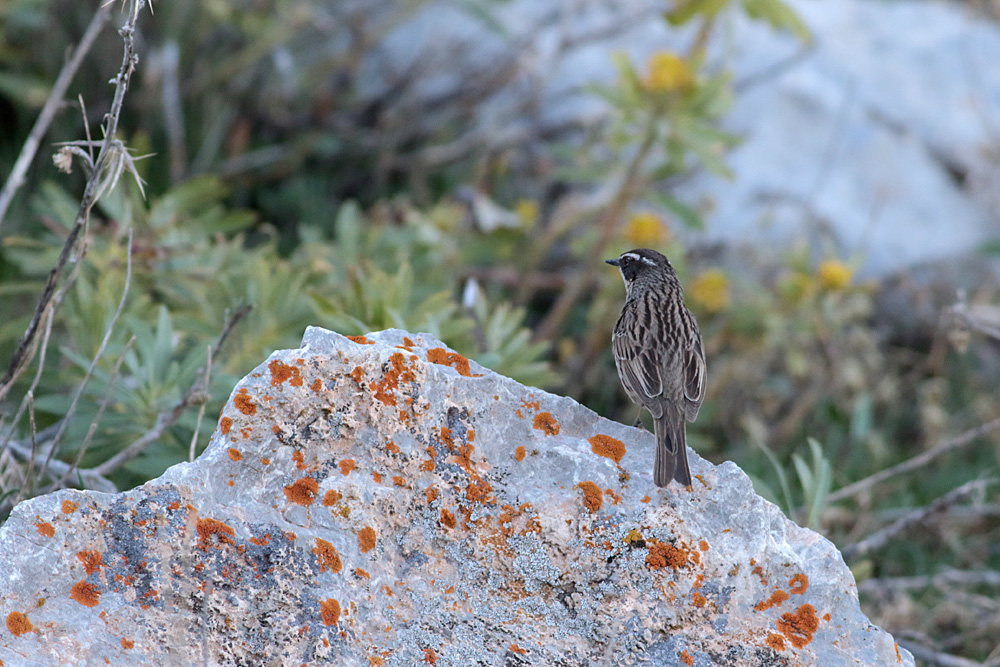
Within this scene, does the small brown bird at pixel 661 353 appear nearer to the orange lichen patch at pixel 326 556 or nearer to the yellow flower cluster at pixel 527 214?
the orange lichen patch at pixel 326 556

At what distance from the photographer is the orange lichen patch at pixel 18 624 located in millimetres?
2350

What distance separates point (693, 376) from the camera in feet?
12.1

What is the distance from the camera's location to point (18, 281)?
5848 millimetres

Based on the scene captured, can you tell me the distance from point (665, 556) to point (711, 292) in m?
3.53

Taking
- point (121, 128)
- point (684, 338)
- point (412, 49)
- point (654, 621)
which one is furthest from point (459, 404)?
point (412, 49)

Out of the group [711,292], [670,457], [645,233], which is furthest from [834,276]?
[670,457]

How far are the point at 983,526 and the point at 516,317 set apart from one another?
3.46 meters

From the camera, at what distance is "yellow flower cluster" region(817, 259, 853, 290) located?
5.93 metres

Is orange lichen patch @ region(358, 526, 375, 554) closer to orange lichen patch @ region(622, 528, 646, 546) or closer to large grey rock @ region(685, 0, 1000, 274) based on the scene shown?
orange lichen patch @ region(622, 528, 646, 546)

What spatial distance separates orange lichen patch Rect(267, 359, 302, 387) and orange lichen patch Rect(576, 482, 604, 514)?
93 cm

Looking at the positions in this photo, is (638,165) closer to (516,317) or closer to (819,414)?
(516,317)

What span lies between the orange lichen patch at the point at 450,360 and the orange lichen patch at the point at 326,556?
2.25 ft

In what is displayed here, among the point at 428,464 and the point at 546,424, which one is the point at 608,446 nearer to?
the point at 546,424

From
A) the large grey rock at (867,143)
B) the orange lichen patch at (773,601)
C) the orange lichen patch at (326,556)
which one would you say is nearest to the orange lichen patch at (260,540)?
the orange lichen patch at (326,556)
